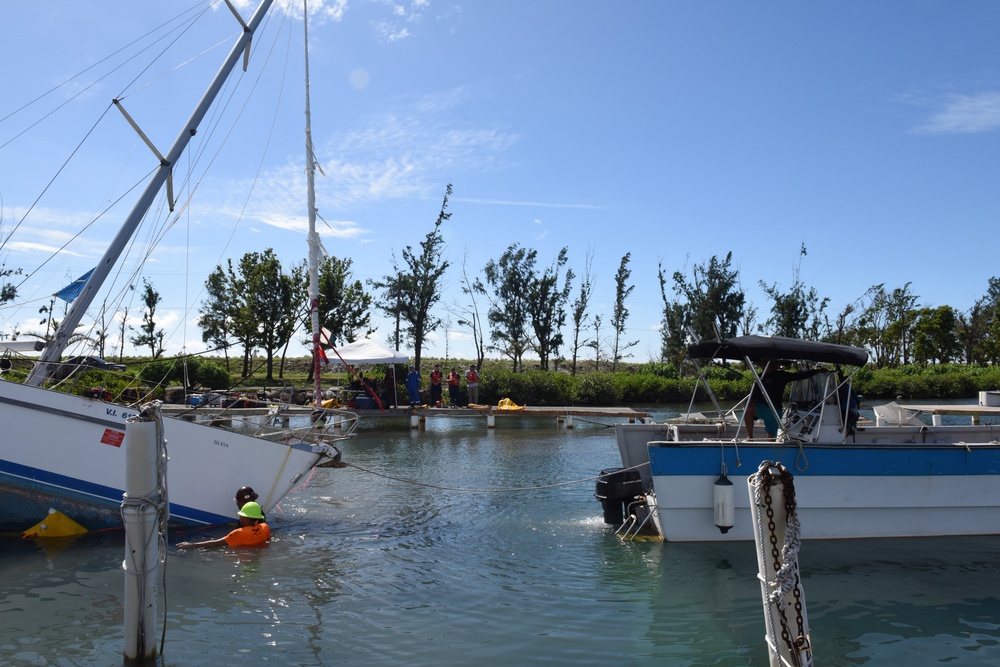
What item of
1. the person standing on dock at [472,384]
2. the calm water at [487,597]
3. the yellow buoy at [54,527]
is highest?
the person standing on dock at [472,384]

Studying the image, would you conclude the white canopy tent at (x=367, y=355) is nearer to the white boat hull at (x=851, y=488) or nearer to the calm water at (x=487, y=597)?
the calm water at (x=487, y=597)

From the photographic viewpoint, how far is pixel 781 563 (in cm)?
496

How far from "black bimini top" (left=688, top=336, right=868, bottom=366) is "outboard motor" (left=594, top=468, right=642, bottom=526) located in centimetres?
231

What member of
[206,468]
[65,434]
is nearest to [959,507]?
[206,468]

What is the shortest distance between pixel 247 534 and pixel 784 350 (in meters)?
8.02

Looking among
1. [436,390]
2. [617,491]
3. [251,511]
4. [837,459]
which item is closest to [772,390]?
[837,459]

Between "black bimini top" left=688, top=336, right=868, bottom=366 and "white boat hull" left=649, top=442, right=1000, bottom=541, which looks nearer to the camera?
"white boat hull" left=649, top=442, right=1000, bottom=541

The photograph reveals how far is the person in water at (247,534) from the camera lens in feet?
35.0

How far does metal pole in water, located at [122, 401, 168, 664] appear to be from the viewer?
245 inches

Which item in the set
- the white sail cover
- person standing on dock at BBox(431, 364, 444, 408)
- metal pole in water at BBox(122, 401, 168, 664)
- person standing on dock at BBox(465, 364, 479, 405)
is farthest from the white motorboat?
person standing on dock at BBox(465, 364, 479, 405)

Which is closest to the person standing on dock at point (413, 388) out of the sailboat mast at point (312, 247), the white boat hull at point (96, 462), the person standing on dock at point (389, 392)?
the person standing on dock at point (389, 392)

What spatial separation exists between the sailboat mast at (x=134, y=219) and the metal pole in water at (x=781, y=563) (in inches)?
423

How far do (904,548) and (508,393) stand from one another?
72.3 feet

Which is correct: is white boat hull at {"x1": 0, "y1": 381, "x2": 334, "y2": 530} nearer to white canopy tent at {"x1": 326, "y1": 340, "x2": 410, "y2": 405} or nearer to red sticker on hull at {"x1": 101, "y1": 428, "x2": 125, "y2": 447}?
red sticker on hull at {"x1": 101, "y1": 428, "x2": 125, "y2": 447}
